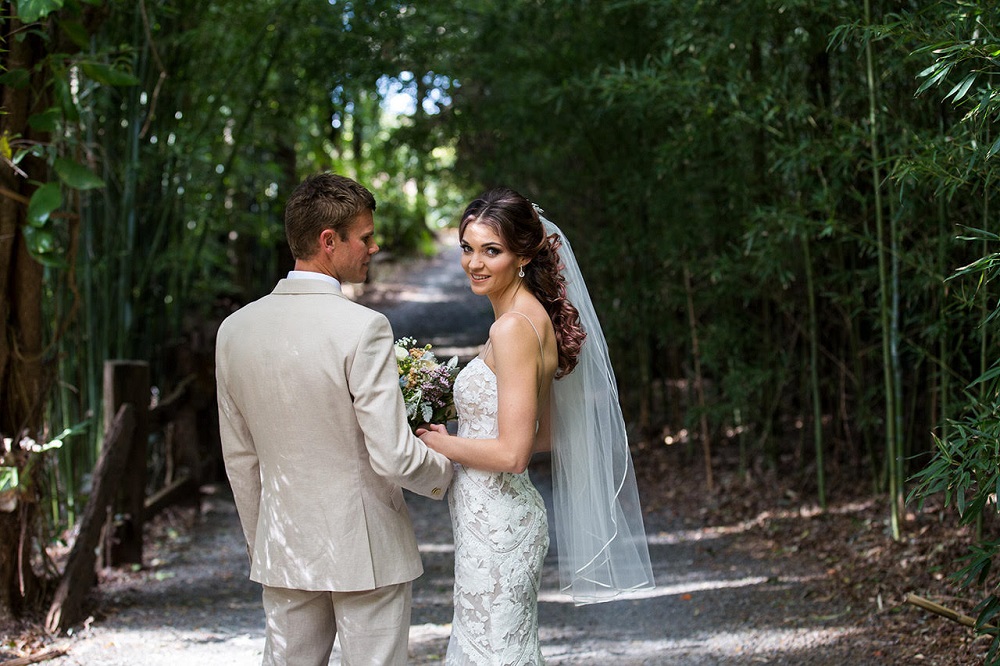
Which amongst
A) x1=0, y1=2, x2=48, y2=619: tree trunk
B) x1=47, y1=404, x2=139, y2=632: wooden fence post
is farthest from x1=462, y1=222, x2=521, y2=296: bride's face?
x1=47, y1=404, x2=139, y2=632: wooden fence post

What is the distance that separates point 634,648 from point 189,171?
4015mm

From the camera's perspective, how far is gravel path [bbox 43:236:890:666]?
3.87m

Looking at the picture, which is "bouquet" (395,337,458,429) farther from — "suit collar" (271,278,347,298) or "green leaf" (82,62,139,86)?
"green leaf" (82,62,139,86)

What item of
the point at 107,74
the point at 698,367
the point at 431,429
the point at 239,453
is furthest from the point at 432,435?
the point at 698,367

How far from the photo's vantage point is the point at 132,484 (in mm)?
5012

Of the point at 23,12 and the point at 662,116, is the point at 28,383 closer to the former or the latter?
the point at 23,12

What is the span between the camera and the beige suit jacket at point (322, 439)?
2256mm

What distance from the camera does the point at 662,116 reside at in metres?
6.00

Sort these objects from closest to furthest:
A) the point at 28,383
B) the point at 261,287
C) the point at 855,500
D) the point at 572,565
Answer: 1. the point at 572,565
2. the point at 28,383
3. the point at 855,500
4. the point at 261,287

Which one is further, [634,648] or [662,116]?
[662,116]

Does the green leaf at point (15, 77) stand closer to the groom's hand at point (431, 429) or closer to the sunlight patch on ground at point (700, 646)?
the groom's hand at point (431, 429)

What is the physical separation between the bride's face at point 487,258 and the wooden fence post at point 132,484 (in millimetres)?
2833

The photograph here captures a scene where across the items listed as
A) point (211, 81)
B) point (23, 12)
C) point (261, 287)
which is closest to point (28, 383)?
point (23, 12)

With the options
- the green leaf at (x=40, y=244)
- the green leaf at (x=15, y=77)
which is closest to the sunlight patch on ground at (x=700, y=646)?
the green leaf at (x=40, y=244)
